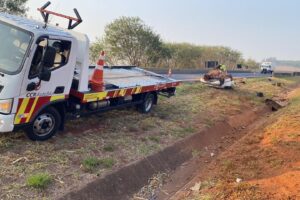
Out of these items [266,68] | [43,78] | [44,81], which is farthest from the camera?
[266,68]

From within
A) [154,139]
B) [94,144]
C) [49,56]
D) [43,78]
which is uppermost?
[49,56]

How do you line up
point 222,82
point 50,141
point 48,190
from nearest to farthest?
point 48,190 → point 50,141 → point 222,82

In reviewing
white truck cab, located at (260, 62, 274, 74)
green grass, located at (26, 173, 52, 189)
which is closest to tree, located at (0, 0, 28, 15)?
green grass, located at (26, 173, 52, 189)

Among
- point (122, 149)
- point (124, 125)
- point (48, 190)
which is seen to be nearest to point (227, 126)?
point (124, 125)

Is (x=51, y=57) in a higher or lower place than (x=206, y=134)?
higher

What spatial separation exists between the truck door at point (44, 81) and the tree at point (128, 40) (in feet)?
102

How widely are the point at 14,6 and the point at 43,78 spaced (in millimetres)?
16644

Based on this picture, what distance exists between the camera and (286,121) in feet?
48.8

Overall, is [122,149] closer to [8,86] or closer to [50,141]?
[50,141]

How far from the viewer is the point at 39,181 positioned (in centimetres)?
676

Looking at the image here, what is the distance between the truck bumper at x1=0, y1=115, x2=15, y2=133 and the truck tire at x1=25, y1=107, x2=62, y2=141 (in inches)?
24.6

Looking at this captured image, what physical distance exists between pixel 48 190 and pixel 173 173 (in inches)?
153

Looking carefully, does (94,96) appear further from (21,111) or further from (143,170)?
(21,111)

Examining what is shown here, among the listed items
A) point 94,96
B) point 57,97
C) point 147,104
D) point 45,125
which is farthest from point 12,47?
point 147,104
